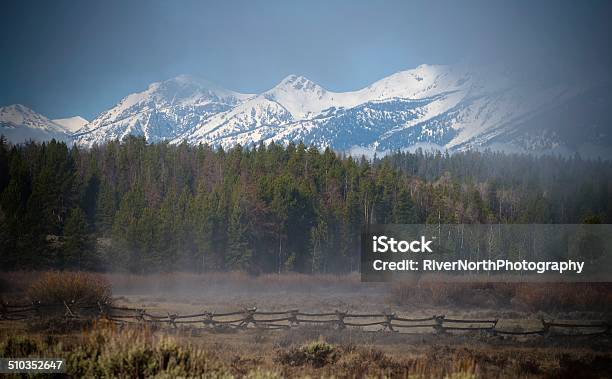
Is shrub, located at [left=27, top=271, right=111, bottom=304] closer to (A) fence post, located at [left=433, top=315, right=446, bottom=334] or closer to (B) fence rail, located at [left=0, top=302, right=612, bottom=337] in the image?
(B) fence rail, located at [left=0, top=302, right=612, bottom=337]

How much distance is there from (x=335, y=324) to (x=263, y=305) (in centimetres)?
1187

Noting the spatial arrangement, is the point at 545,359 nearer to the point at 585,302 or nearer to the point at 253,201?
the point at 585,302

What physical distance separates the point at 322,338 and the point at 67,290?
679 inches

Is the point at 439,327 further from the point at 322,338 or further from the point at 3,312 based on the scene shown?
the point at 3,312

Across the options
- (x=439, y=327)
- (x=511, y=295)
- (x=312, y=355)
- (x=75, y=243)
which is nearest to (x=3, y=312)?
(x=312, y=355)

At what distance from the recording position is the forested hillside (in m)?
70.7

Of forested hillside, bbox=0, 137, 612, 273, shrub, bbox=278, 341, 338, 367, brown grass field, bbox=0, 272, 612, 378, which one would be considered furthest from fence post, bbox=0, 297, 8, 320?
forested hillside, bbox=0, 137, 612, 273

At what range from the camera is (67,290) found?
30.9 metres

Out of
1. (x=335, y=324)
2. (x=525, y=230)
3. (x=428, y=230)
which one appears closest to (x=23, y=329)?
(x=335, y=324)

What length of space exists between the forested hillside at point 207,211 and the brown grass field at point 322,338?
459 inches

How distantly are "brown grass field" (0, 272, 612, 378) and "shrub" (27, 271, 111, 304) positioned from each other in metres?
0.32

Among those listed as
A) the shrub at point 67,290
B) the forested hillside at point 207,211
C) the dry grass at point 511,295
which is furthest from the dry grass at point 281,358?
the forested hillside at point 207,211

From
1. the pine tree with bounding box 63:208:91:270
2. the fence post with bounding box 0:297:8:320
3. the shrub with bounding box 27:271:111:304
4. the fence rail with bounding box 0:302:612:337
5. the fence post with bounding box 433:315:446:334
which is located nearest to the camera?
the fence post with bounding box 433:315:446:334

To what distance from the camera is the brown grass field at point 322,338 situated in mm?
13125
